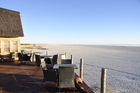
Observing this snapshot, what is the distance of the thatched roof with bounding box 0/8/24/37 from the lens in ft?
35.4

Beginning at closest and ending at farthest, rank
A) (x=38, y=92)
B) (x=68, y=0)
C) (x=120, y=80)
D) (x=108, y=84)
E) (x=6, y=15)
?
1. (x=38, y=92)
2. (x=108, y=84)
3. (x=120, y=80)
4. (x=6, y=15)
5. (x=68, y=0)

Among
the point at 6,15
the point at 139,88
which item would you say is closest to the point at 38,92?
the point at 139,88

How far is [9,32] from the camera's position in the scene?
10.9m

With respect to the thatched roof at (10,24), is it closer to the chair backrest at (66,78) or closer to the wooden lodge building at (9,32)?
the wooden lodge building at (9,32)

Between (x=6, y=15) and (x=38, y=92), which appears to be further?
(x=6, y=15)

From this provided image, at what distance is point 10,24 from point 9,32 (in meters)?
0.92

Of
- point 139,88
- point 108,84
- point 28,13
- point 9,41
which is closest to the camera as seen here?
point 139,88

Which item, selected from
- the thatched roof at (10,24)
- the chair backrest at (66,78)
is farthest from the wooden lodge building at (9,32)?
the chair backrest at (66,78)

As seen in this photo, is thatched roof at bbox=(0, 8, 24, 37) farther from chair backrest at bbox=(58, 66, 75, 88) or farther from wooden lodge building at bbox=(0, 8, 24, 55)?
chair backrest at bbox=(58, 66, 75, 88)

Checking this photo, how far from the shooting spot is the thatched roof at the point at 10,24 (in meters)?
10.8

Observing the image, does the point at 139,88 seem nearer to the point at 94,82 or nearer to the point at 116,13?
the point at 94,82

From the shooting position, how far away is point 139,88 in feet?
27.3

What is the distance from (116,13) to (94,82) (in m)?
11.1

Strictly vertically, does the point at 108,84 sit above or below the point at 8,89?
below
